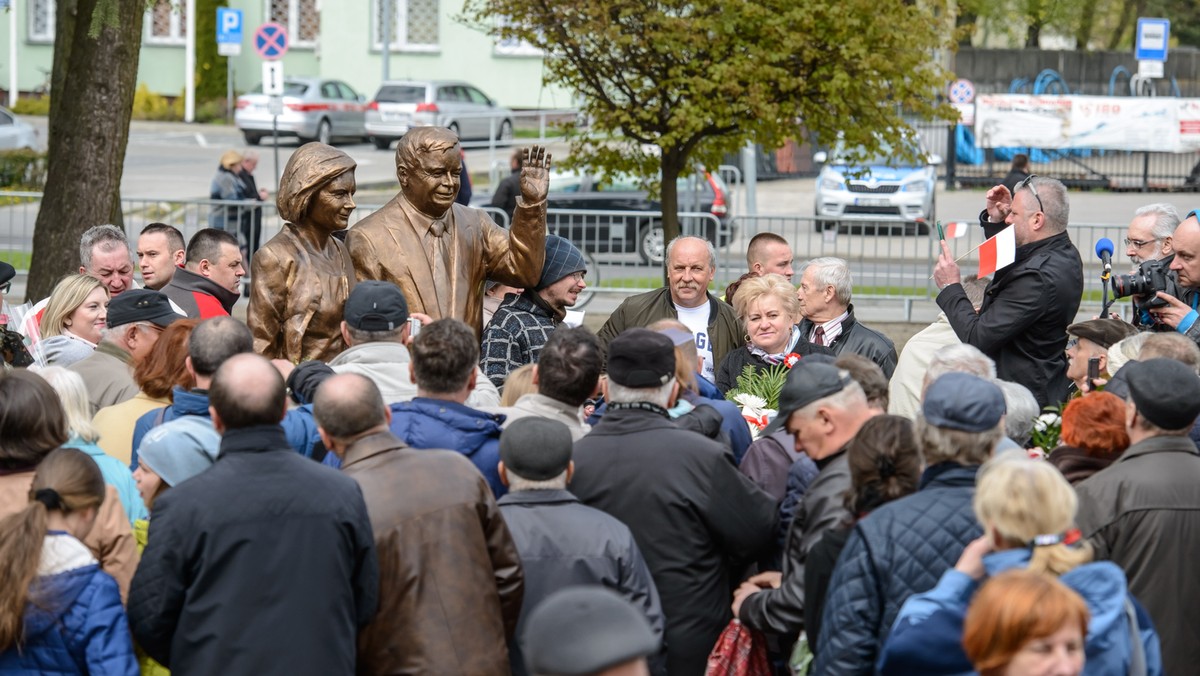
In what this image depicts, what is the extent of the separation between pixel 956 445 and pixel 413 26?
36871 mm

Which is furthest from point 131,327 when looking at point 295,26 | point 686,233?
point 295,26

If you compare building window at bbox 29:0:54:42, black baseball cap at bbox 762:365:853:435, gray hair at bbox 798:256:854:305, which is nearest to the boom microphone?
gray hair at bbox 798:256:854:305

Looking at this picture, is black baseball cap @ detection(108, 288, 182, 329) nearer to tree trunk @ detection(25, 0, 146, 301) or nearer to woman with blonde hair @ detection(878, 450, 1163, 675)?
woman with blonde hair @ detection(878, 450, 1163, 675)

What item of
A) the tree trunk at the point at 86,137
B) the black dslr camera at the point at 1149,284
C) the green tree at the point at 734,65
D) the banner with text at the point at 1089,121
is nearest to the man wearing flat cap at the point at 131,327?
the black dslr camera at the point at 1149,284

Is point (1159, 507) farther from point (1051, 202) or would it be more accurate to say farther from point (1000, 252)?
point (1051, 202)

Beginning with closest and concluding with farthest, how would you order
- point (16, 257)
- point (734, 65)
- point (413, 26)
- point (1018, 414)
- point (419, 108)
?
point (1018, 414)
point (734, 65)
point (16, 257)
point (419, 108)
point (413, 26)

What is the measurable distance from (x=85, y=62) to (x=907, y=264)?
298 inches

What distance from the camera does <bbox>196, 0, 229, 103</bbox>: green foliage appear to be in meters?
39.7

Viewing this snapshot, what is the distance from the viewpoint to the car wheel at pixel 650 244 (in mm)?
14954

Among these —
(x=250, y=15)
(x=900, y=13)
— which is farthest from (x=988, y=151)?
(x=250, y=15)

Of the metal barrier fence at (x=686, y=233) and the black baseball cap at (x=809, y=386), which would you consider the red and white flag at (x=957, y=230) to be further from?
the metal barrier fence at (x=686, y=233)

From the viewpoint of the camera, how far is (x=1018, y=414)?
5.30 m

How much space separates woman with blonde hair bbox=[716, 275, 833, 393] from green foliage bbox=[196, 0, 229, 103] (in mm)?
35034

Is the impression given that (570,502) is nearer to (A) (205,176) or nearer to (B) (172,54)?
(A) (205,176)
